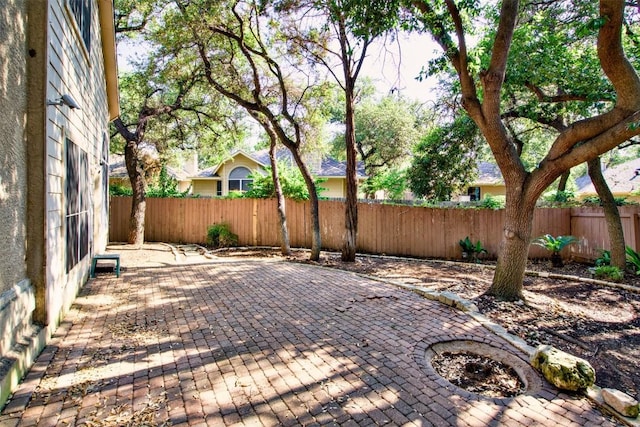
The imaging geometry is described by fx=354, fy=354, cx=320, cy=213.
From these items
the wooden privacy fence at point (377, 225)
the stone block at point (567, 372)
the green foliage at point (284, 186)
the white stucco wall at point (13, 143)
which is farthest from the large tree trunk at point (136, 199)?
the stone block at point (567, 372)

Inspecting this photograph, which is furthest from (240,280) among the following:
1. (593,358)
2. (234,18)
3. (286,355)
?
(234,18)

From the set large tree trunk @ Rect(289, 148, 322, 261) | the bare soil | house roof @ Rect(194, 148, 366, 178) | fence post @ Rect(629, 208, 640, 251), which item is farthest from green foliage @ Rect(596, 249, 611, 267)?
house roof @ Rect(194, 148, 366, 178)

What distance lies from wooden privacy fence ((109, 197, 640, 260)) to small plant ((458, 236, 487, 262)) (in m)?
0.32

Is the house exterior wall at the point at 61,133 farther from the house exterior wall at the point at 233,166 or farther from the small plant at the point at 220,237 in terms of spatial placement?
the house exterior wall at the point at 233,166

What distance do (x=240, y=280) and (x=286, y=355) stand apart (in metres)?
3.67

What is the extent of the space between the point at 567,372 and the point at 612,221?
6.87 m

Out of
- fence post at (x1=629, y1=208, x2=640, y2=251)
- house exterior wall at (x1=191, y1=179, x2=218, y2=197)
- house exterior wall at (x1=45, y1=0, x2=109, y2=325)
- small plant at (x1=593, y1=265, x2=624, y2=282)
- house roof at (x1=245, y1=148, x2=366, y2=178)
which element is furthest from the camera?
house exterior wall at (x1=191, y1=179, x2=218, y2=197)

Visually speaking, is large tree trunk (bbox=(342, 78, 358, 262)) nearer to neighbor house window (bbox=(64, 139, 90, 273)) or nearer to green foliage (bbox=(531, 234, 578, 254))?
green foliage (bbox=(531, 234, 578, 254))

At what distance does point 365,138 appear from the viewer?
21.2 m

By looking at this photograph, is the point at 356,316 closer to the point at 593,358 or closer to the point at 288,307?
the point at 288,307

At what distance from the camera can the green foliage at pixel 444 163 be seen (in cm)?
1077

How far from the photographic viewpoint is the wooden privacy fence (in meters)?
10.2

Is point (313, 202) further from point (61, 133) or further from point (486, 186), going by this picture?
point (486, 186)

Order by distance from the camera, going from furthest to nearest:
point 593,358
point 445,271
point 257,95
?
1. point 257,95
2. point 445,271
3. point 593,358
